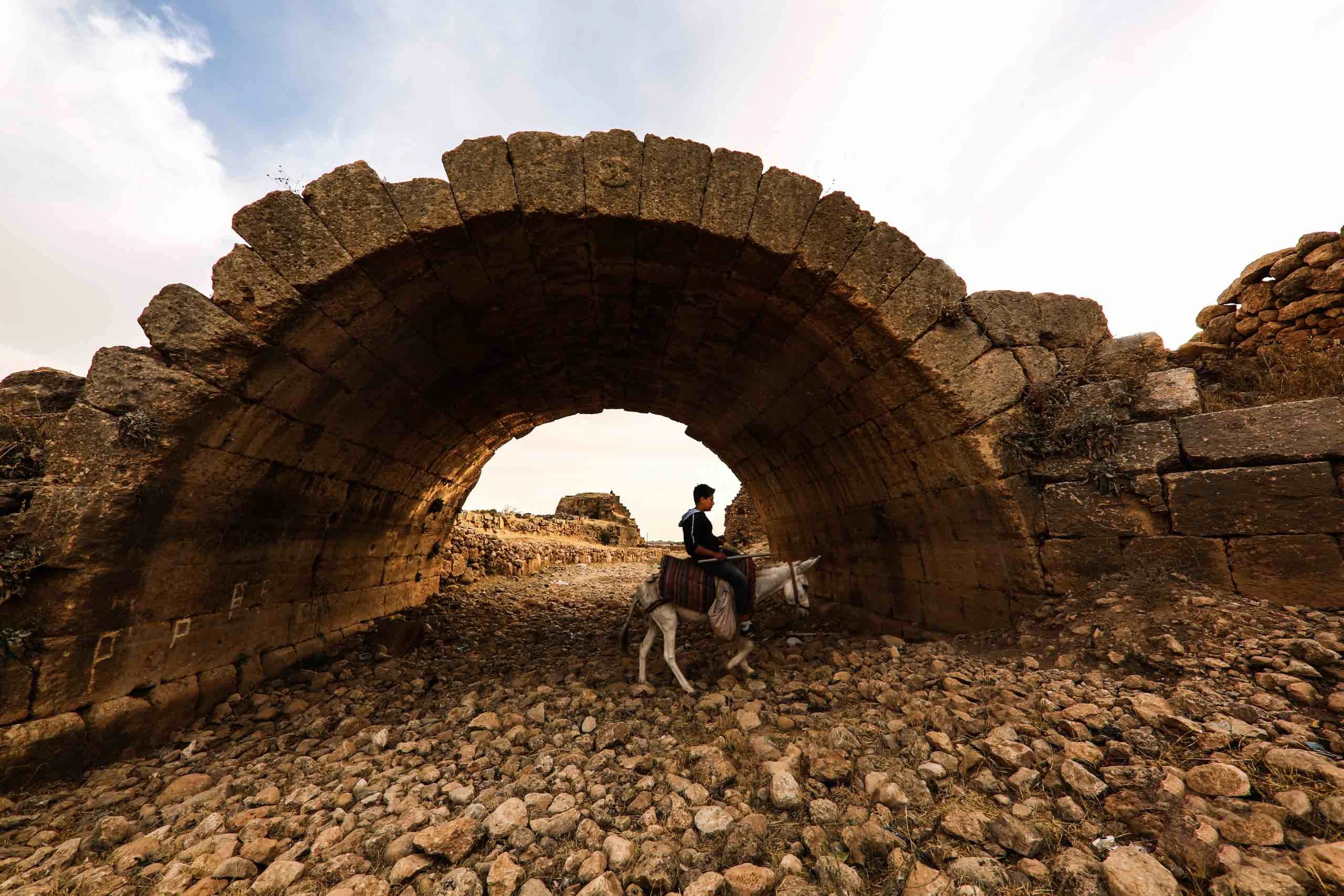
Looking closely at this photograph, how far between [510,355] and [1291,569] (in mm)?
6434

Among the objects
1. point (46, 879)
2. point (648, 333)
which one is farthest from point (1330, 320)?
point (46, 879)

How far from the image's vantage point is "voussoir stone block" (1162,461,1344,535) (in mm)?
3072

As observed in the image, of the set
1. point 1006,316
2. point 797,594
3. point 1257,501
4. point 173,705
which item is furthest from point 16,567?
point 1257,501

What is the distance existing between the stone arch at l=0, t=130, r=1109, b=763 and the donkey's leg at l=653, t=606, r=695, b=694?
2.59 m

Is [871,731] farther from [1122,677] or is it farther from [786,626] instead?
[786,626]

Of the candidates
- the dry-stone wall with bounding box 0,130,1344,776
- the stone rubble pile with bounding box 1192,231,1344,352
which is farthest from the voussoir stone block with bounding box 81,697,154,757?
the stone rubble pile with bounding box 1192,231,1344,352

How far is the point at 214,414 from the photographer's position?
3.59 m

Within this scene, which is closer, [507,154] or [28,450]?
[28,450]

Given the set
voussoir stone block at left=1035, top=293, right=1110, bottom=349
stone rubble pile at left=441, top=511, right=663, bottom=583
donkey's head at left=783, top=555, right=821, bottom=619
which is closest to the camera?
voussoir stone block at left=1035, top=293, right=1110, bottom=349

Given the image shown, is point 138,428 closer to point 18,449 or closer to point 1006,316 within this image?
point 18,449

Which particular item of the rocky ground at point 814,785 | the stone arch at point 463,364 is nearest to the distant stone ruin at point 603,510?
the stone arch at point 463,364

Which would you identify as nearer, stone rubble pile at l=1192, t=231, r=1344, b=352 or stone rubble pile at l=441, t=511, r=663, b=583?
stone rubble pile at l=1192, t=231, r=1344, b=352

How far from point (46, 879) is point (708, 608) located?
401cm

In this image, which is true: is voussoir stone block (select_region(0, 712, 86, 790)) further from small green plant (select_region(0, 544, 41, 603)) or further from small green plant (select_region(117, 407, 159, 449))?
small green plant (select_region(117, 407, 159, 449))
